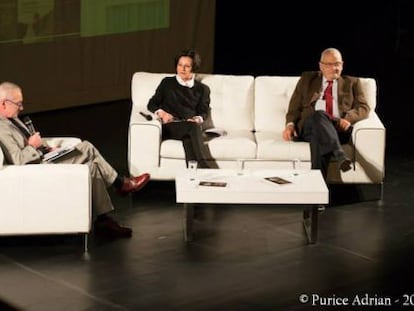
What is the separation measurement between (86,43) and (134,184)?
3.77 meters

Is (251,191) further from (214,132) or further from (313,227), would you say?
(214,132)

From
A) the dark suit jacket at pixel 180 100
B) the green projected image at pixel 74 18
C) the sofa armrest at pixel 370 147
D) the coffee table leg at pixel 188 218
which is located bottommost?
the coffee table leg at pixel 188 218

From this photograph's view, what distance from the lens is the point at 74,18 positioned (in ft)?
37.6

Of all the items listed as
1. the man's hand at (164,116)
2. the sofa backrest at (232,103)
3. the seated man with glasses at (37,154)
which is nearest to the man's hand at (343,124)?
the sofa backrest at (232,103)

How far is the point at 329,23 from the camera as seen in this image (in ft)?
52.1

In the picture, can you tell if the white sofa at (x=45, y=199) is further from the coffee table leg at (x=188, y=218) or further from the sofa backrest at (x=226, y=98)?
the sofa backrest at (x=226, y=98)

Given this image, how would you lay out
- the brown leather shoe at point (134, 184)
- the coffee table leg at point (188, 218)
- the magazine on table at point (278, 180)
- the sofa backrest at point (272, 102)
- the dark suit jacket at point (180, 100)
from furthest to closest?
the sofa backrest at point (272, 102) → the dark suit jacket at point (180, 100) → the brown leather shoe at point (134, 184) → the magazine on table at point (278, 180) → the coffee table leg at point (188, 218)

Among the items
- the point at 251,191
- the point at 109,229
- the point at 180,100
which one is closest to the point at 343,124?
the point at 180,100

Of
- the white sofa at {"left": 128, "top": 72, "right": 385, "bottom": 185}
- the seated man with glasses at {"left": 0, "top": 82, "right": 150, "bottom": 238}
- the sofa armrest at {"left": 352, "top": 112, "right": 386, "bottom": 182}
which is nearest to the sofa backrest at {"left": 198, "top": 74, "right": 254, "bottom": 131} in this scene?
the white sofa at {"left": 128, "top": 72, "right": 385, "bottom": 185}

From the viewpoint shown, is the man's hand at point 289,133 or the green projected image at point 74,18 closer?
the man's hand at point 289,133

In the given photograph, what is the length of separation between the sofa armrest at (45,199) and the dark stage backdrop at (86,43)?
3954mm

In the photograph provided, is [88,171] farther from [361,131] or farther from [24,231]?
[361,131]

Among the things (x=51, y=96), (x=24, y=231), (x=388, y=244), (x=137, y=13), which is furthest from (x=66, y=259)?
(x=137, y=13)

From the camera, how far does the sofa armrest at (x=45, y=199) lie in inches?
281
